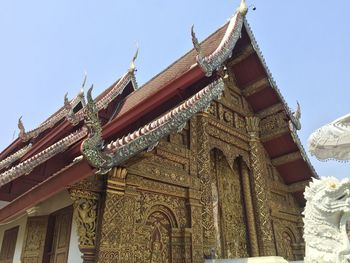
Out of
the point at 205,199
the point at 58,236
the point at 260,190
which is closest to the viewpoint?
the point at 58,236

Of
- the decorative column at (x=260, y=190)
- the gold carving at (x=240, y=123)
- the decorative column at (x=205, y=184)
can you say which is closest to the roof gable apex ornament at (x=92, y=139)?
the decorative column at (x=205, y=184)

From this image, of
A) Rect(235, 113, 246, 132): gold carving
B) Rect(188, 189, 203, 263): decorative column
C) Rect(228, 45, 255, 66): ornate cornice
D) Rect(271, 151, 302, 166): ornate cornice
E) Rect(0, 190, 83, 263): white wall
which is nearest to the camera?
Rect(0, 190, 83, 263): white wall

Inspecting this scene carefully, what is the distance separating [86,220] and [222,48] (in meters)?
3.81

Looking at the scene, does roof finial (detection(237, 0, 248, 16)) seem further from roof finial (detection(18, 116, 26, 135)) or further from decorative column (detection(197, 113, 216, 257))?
roof finial (detection(18, 116, 26, 135))

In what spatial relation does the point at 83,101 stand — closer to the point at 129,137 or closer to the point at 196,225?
the point at 196,225

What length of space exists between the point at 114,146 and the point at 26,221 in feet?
8.60

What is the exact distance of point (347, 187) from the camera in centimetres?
307

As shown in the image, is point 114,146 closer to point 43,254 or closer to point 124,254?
point 124,254

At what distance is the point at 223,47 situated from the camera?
224 inches

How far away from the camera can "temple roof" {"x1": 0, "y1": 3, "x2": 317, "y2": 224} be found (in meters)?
3.42

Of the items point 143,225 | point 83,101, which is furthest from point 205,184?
point 83,101

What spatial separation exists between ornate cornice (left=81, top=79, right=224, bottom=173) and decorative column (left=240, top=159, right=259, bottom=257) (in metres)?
2.79

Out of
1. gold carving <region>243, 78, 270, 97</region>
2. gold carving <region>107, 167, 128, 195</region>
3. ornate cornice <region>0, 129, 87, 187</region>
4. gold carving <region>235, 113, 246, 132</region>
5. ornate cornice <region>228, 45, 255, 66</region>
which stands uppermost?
ornate cornice <region>228, 45, 255, 66</region>

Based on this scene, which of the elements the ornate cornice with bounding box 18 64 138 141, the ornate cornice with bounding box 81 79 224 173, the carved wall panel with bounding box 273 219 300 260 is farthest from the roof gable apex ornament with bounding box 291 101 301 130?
the ornate cornice with bounding box 18 64 138 141
